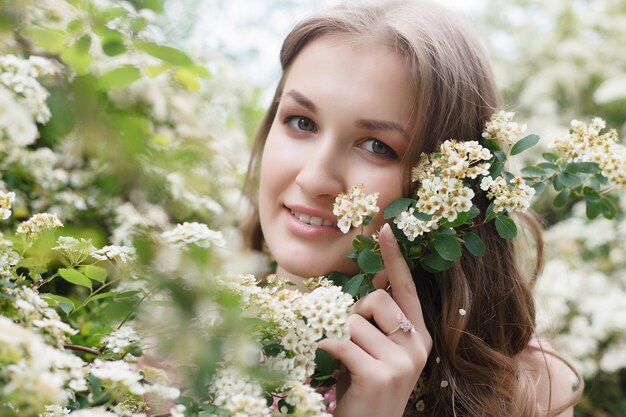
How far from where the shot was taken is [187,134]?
267 centimetres

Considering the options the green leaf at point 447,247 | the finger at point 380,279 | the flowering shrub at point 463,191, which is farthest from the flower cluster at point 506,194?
the finger at point 380,279

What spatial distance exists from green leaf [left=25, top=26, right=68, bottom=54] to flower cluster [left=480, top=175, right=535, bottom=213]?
947mm

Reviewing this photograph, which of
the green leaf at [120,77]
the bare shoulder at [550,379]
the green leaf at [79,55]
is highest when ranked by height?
the green leaf at [79,55]

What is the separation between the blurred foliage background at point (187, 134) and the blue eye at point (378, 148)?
0.43m

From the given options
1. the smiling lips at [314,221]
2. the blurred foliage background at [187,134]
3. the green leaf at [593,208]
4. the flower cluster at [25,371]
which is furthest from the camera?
the green leaf at [593,208]

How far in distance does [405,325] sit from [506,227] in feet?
1.11

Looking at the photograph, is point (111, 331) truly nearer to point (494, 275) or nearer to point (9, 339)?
point (9, 339)

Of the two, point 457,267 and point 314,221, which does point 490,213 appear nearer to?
point 457,267

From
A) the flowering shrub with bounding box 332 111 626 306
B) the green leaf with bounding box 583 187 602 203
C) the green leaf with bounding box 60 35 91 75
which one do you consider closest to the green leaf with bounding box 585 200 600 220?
the green leaf with bounding box 583 187 602 203

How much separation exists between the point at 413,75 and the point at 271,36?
389 cm

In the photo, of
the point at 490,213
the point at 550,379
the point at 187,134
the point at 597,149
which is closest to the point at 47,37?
the point at 490,213

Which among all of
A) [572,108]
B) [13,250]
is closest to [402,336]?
[13,250]

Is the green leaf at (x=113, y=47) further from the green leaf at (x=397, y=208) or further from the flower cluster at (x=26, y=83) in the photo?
the green leaf at (x=397, y=208)

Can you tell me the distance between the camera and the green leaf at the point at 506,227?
1478 millimetres
